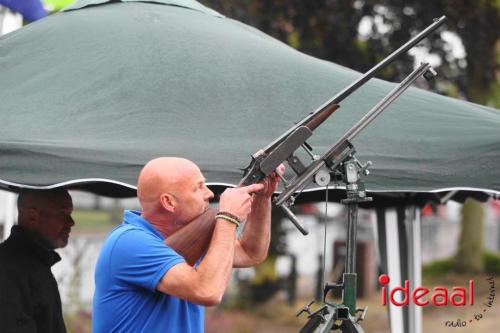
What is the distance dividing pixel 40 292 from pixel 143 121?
0.84 m

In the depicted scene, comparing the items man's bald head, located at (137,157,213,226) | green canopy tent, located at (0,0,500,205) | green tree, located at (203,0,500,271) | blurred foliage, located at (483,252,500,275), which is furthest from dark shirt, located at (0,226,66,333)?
blurred foliage, located at (483,252,500,275)

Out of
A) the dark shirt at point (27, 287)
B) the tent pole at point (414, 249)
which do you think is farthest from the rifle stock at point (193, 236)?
the tent pole at point (414, 249)

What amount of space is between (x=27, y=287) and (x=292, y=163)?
1.31 metres

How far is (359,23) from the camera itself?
10.7 m

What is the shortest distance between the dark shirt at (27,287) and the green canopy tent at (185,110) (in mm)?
386

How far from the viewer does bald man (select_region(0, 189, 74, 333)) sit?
3719 millimetres

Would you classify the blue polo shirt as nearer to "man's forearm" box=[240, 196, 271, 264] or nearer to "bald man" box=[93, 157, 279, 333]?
"bald man" box=[93, 157, 279, 333]

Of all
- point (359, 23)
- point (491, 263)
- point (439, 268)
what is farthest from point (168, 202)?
→ point (491, 263)

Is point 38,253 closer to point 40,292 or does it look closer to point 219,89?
point 40,292

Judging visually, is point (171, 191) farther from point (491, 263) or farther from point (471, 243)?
point (491, 263)

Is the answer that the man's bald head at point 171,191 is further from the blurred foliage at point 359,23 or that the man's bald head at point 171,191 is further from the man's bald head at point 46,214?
the blurred foliage at point 359,23

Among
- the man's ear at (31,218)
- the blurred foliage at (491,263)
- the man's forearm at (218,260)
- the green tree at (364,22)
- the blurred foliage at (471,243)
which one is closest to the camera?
the man's forearm at (218,260)

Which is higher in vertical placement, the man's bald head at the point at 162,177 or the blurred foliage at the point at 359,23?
the blurred foliage at the point at 359,23

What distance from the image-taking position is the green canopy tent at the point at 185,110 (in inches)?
143
